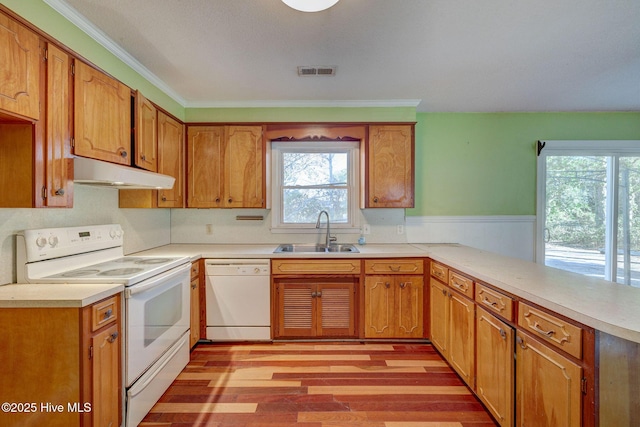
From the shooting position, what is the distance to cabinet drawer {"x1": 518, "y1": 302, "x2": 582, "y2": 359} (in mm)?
1109

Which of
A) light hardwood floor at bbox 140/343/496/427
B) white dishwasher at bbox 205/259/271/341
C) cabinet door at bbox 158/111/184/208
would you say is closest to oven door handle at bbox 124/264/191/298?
white dishwasher at bbox 205/259/271/341

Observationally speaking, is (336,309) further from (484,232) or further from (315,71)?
(315,71)

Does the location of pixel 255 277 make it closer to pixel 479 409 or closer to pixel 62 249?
pixel 62 249

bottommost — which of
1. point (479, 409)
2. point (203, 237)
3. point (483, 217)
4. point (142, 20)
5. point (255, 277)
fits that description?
point (479, 409)

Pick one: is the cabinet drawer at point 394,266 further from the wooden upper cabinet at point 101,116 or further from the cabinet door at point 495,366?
the wooden upper cabinet at point 101,116

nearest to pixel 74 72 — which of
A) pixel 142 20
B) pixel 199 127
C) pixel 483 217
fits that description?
pixel 142 20

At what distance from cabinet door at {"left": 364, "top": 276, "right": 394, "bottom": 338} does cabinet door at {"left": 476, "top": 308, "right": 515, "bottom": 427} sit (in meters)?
0.88

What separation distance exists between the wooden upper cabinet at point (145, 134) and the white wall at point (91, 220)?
37 centimetres

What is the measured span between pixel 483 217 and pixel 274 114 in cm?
265

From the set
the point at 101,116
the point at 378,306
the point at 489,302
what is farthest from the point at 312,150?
the point at 489,302

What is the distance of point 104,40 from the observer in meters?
1.90

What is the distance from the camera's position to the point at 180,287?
2.17 metres

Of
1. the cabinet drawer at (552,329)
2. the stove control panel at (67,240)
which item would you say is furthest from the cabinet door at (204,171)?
the cabinet drawer at (552,329)

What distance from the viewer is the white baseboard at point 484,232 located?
3.23 metres
